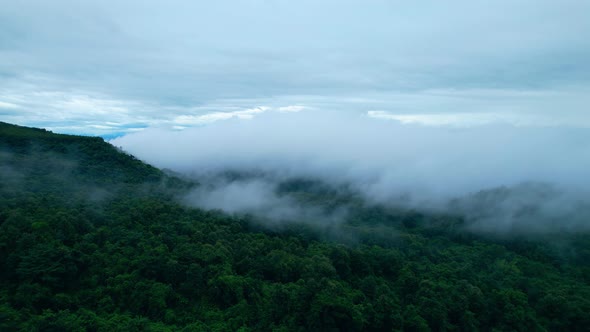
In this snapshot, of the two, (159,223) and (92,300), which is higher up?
(159,223)

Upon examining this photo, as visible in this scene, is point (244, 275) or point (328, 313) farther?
point (244, 275)

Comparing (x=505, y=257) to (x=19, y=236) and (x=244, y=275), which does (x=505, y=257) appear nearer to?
(x=244, y=275)

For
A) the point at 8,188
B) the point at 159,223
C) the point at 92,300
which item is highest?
the point at 8,188

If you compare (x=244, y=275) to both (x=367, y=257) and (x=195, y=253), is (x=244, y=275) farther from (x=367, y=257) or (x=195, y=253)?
(x=367, y=257)

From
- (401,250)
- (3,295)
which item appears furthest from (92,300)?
(401,250)

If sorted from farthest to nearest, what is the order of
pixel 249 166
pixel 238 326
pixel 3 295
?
1. pixel 249 166
2. pixel 238 326
3. pixel 3 295

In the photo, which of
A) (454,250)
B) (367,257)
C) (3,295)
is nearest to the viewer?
(3,295)
